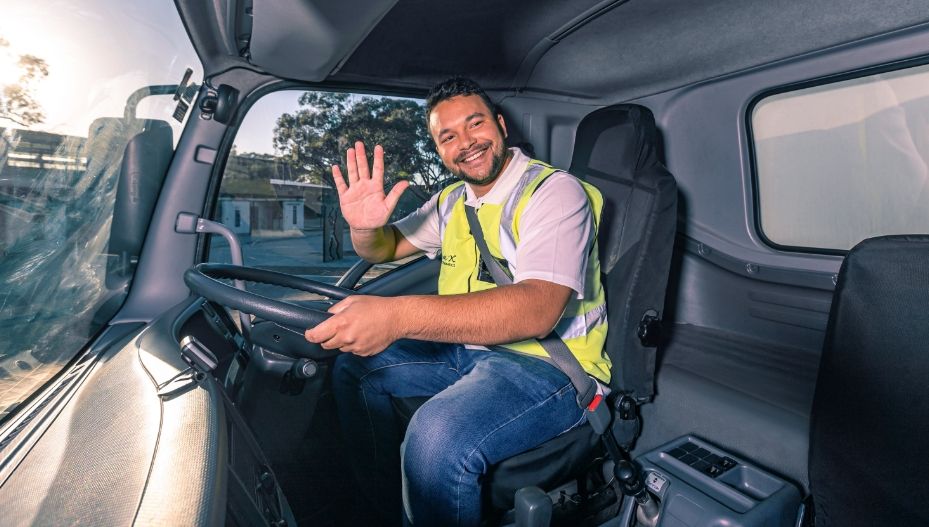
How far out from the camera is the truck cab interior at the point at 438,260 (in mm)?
959

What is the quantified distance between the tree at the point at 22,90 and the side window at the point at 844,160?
2.42 metres

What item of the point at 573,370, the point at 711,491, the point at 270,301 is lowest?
the point at 711,491

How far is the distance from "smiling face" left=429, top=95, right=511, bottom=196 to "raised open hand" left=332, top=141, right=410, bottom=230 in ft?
0.94

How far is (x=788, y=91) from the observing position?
2.10m

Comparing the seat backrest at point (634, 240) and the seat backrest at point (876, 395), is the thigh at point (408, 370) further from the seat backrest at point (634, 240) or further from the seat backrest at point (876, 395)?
the seat backrest at point (876, 395)

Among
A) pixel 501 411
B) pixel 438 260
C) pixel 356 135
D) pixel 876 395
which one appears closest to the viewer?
pixel 876 395

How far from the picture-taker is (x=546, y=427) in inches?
55.0

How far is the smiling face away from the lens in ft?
5.90

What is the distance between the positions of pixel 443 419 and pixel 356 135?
1.39 meters

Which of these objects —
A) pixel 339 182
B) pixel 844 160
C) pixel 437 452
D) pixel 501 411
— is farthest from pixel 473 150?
pixel 844 160

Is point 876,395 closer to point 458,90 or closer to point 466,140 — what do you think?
point 466,140

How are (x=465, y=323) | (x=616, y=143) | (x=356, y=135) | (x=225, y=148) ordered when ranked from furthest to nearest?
1. (x=356, y=135)
2. (x=225, y=148)
3. (x=616, y=143)
4. (x=465, y=323)

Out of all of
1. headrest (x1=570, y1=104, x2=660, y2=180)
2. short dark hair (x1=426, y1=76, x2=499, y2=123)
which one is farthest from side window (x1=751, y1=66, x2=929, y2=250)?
short dark hair (x1=426, y1=76, x2=499, y2=123)

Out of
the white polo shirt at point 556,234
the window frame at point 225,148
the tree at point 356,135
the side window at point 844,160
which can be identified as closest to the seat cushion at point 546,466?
the white polo shirt at point 556,234
